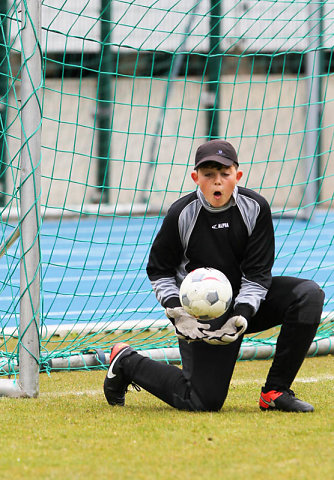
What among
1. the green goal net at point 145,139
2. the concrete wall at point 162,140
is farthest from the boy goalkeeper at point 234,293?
the concrete wall at point 162,140

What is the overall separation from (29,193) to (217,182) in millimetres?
988

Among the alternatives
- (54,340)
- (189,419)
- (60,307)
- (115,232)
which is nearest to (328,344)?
(54,340)

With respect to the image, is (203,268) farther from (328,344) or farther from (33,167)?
(328,344)

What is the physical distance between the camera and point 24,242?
166 inches

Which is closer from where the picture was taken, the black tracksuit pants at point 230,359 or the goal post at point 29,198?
the black tracksuit pants at point 230,359

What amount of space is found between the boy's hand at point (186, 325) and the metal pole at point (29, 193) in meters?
0.82

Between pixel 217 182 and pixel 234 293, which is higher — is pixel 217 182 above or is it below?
above

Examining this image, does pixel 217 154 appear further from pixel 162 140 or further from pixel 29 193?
pixel 162 140

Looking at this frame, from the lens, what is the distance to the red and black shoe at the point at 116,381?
3992 millimetres

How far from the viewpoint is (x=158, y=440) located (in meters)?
3.22

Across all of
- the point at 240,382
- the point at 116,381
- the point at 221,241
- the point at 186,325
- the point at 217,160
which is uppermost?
the point at 217,160

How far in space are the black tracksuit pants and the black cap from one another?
0.61m

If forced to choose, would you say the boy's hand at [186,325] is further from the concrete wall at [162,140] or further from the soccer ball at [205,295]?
the concrete wall at [162,140]

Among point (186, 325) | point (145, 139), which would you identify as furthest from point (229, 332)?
point (145, 139)
